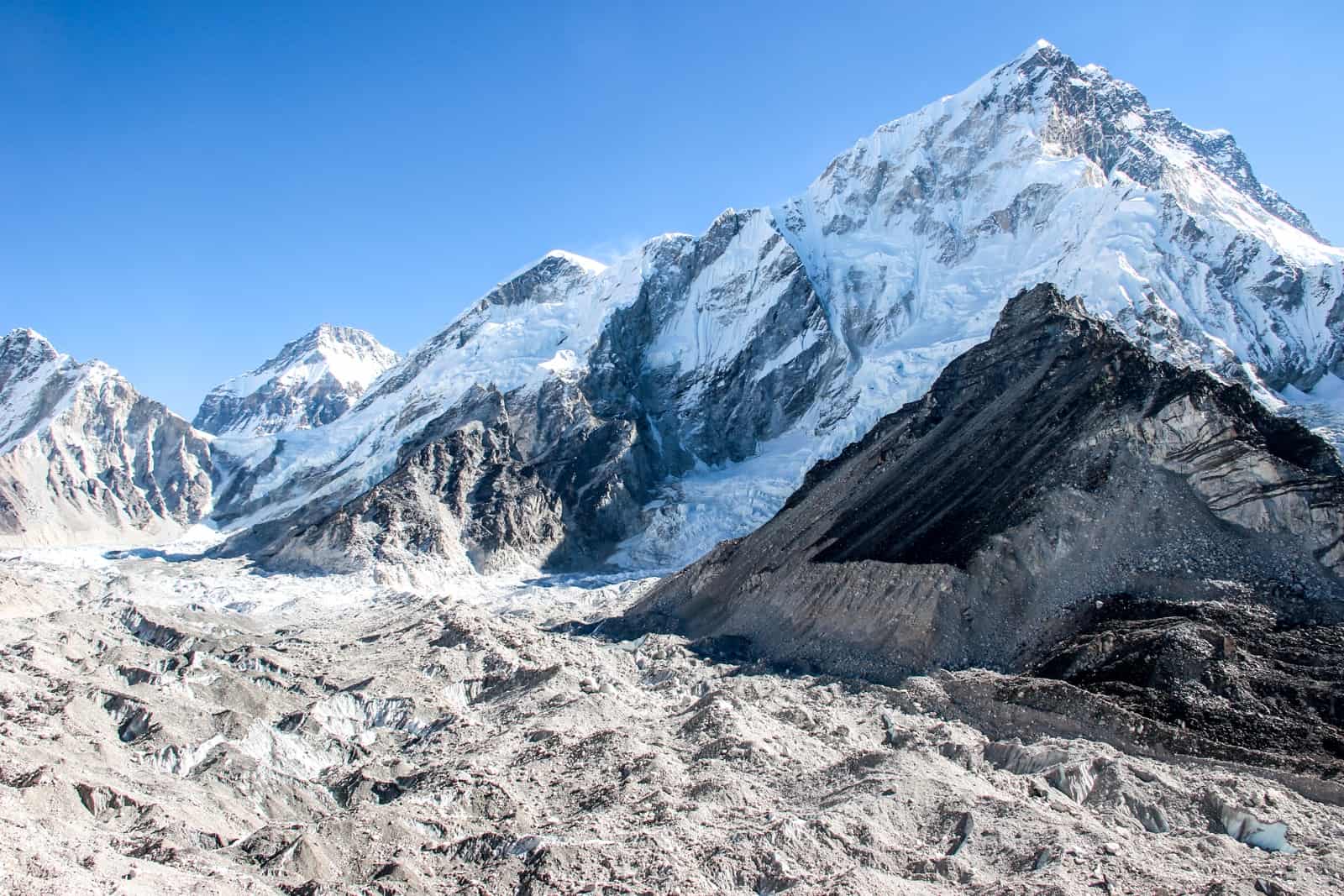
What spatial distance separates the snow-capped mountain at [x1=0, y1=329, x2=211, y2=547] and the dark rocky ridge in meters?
84.1

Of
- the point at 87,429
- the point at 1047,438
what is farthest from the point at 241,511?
the point at 1047,438

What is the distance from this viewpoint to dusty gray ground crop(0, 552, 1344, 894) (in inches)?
837

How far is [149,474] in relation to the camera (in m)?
132

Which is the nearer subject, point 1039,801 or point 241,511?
point 1039,801

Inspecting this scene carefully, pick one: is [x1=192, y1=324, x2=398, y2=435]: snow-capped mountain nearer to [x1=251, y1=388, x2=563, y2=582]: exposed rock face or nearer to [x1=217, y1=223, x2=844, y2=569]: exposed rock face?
[x1=217, y1=223, x2=844, y2=569]: exposed rock face

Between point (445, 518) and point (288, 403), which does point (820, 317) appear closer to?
point (445, 518)

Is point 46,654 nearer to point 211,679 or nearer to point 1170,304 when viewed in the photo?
point 211,679

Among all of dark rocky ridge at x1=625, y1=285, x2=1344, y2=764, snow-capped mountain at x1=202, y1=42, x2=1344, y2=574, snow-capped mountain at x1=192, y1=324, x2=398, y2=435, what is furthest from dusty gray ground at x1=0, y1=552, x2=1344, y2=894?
snow-capped mountain at x1=192, y1=324, x2=398, y2=435

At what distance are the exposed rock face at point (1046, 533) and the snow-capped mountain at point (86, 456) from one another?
85.1 m

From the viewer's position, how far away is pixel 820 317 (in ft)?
406

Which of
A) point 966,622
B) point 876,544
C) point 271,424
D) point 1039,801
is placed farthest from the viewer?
Result: point 271,424

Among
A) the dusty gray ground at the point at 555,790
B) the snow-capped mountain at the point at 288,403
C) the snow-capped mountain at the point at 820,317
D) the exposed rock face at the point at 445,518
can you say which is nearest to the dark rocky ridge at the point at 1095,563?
the dusty gray ground at the point at 555,790

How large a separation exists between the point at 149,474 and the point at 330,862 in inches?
4916

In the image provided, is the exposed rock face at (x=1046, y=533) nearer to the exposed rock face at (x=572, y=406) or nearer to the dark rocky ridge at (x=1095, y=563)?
the dark rocky ridge at (x=1095, y=563)
